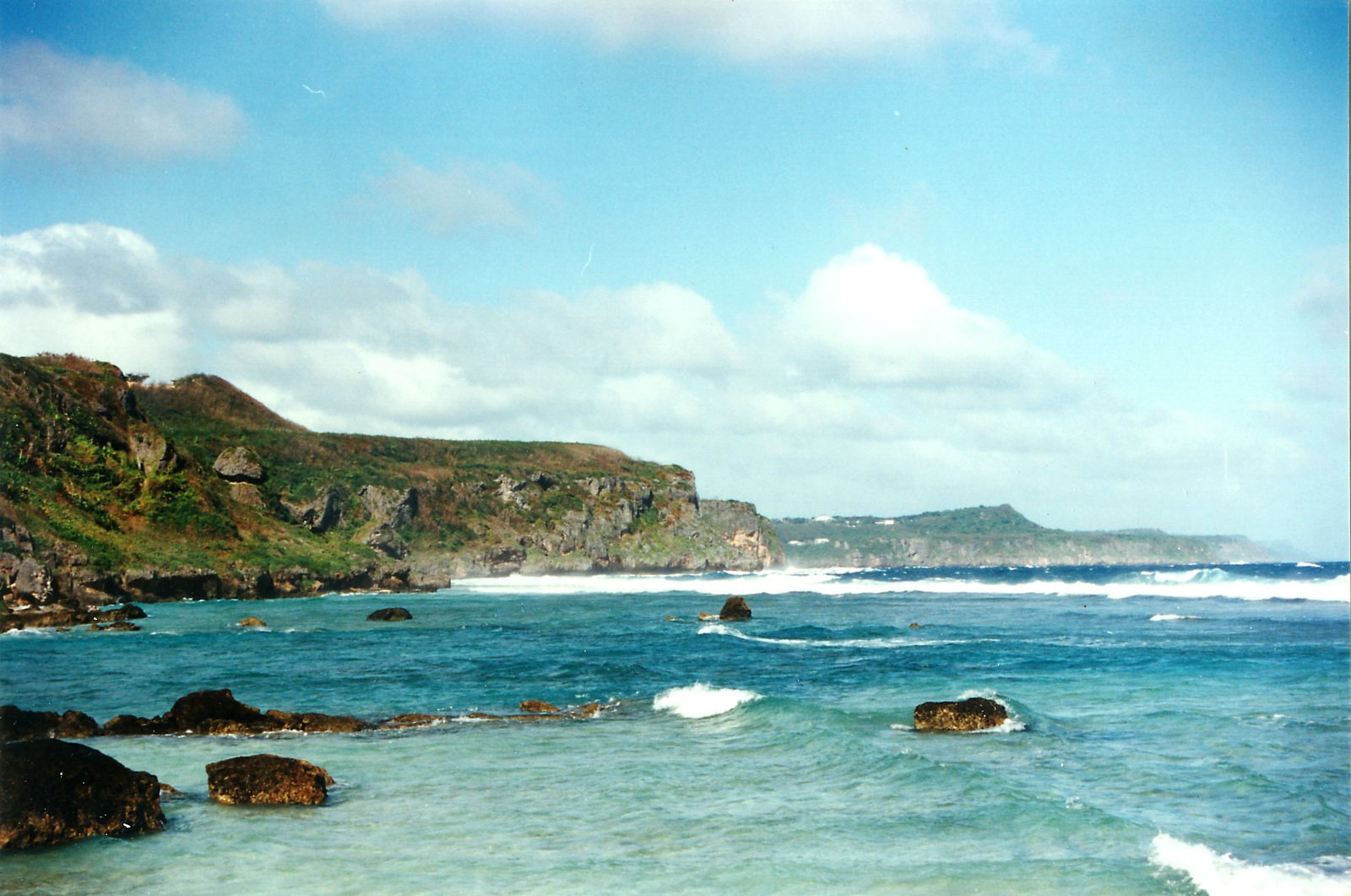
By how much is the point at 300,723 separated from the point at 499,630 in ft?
96.2

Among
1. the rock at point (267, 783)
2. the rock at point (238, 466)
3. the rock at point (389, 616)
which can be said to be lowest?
the rock at point (389, 616)

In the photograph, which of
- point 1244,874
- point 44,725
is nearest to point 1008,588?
point 44,725

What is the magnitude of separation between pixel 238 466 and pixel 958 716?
96.2m

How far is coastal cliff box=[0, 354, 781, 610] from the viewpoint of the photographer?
229 ft

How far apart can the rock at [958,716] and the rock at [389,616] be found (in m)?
42.5

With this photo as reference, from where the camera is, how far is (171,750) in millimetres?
19156

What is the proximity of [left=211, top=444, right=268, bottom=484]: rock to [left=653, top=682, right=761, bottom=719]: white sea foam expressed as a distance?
87.8 meters

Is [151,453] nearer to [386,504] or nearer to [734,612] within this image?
[386,504]

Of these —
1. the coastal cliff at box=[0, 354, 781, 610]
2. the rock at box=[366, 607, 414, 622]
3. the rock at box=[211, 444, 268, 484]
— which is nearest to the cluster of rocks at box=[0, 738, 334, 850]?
the rock at box=[366, 607, 414, 622]

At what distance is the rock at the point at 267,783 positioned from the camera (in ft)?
48.9

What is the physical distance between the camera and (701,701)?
25.3m

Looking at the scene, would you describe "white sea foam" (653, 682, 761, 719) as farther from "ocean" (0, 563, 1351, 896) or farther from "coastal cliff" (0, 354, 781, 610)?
"coastal cliff" (0, 354, 781, 610)

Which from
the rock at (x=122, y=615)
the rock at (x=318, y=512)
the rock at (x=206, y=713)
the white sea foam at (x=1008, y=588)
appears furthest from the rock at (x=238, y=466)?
the rock at (x=206, y=713)

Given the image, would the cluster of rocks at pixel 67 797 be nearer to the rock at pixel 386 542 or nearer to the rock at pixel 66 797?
the rock at pixel 66 797
